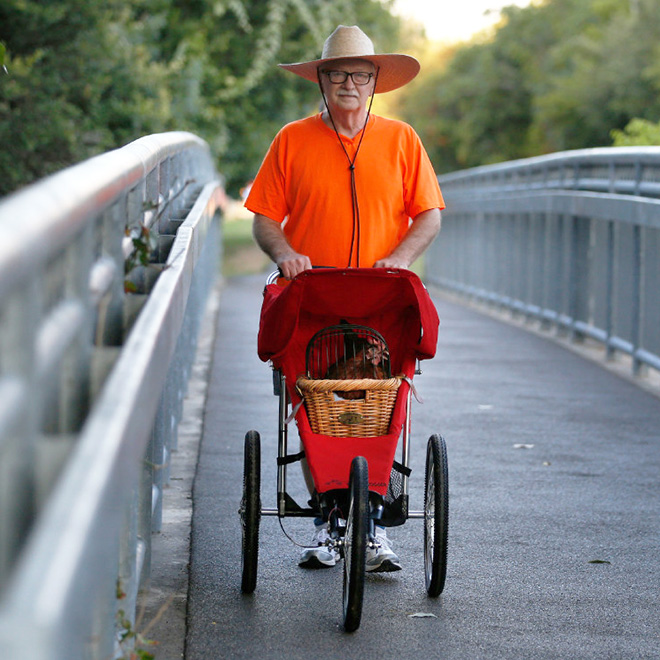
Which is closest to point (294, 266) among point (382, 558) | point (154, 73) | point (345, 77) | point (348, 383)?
point (348, 383)

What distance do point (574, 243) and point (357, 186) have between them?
7.44 metres

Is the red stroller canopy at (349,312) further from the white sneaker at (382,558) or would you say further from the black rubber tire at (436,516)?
the white sneaker at (382,558)

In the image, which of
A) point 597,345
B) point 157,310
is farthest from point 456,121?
point 157,310

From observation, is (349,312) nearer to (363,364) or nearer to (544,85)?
(363,364)

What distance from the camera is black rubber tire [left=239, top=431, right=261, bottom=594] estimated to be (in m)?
4.77

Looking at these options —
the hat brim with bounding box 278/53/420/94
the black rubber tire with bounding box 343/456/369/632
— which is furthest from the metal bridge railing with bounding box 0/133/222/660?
the hat brim with bounding box 278/53/420/94

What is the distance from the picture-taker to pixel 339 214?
5.22 metres

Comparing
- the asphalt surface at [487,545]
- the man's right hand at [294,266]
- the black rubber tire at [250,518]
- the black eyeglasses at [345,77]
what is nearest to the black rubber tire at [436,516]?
the asphalt surface at [487,545]

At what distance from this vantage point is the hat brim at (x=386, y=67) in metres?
5.18

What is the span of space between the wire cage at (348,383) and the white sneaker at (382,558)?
1.83ft

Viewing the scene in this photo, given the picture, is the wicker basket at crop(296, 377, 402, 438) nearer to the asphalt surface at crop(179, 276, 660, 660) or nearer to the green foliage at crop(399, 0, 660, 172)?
the asphalt surface at crop(179, 276, 660, 660)

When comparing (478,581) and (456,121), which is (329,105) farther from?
(456,121)

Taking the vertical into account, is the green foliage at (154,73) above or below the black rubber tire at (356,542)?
above

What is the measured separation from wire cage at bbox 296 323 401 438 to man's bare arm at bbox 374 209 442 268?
327mm
